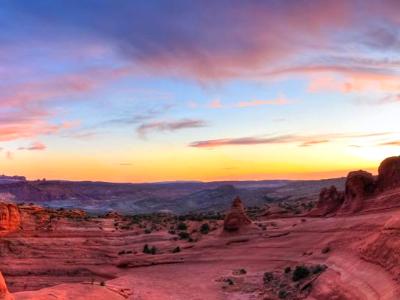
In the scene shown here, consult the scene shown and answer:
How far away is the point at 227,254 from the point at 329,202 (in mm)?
9976

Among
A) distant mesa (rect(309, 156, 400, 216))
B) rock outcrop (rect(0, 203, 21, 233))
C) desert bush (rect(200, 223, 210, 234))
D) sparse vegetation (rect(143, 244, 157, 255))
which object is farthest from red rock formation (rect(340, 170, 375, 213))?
rock outcrop (rect(0, 203, 21, 233))

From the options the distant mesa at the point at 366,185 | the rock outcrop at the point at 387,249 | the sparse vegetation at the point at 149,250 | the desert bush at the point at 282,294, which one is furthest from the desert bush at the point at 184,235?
the rock outcrop at the point at 387,249

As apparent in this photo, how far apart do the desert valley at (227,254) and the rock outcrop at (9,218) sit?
10cm

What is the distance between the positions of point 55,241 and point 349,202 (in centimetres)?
2311

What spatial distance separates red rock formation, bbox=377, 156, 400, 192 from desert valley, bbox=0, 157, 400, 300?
3.0 inches

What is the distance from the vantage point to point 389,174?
115 ft

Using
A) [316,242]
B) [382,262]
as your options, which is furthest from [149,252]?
[382,262]

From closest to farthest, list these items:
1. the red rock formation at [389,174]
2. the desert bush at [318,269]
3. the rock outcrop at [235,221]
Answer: the desert bush at [318,269]
the red rock formation at [389,174]
the rock outcrop at [235,221]

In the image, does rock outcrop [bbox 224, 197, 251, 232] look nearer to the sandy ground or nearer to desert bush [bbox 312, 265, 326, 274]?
the sandy ground

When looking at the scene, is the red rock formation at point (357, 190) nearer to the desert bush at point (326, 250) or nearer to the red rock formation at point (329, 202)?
the red rock formation at point (329, 202)

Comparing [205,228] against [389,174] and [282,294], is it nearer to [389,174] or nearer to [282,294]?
[389,174]

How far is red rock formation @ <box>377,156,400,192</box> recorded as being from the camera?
34.6m

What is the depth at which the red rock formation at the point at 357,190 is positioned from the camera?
117 ft

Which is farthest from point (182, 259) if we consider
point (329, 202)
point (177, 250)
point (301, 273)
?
point (301, 273)
